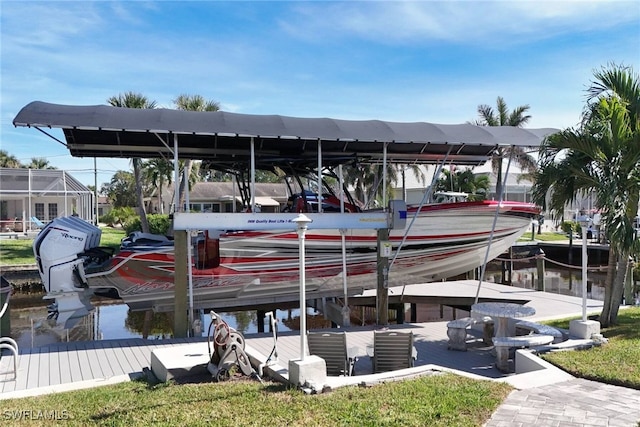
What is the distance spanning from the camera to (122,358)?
7707mm

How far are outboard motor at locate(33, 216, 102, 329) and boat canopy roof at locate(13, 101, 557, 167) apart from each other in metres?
1.83

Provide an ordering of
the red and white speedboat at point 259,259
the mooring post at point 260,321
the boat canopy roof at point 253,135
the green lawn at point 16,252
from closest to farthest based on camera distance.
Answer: the boat canopy roof at point 253,135, the red and white speedboat at point 259,259, the mooring post at point 260,321, the green lawn at point 16,252

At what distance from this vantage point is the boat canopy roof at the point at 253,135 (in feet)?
27.3

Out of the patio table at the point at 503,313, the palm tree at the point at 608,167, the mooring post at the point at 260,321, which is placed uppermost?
the palm tree at the point at 608,167

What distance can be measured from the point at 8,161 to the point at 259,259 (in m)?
51.1

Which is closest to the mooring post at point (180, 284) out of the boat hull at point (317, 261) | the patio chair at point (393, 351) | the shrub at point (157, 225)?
the boat hull at point (317, 261)

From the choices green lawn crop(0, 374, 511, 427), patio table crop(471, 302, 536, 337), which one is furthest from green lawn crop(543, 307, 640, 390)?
green lawn crop(0, 374, 511, 427)

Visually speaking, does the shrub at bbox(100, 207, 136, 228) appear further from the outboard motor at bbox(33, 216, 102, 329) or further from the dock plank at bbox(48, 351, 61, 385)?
the dock plank at bbox(48, 351, 61, 385)

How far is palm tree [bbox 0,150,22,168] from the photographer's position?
5075 cm

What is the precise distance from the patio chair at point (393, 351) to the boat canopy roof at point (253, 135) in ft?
13.0

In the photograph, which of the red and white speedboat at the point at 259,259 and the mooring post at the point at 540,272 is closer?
the red and white speedboat at the point at 259,259

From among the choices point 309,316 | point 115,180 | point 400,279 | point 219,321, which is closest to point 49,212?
point 115,180

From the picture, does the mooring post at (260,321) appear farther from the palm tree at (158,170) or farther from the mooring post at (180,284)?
the palm tree at (158,170)

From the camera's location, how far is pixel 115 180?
177ft
